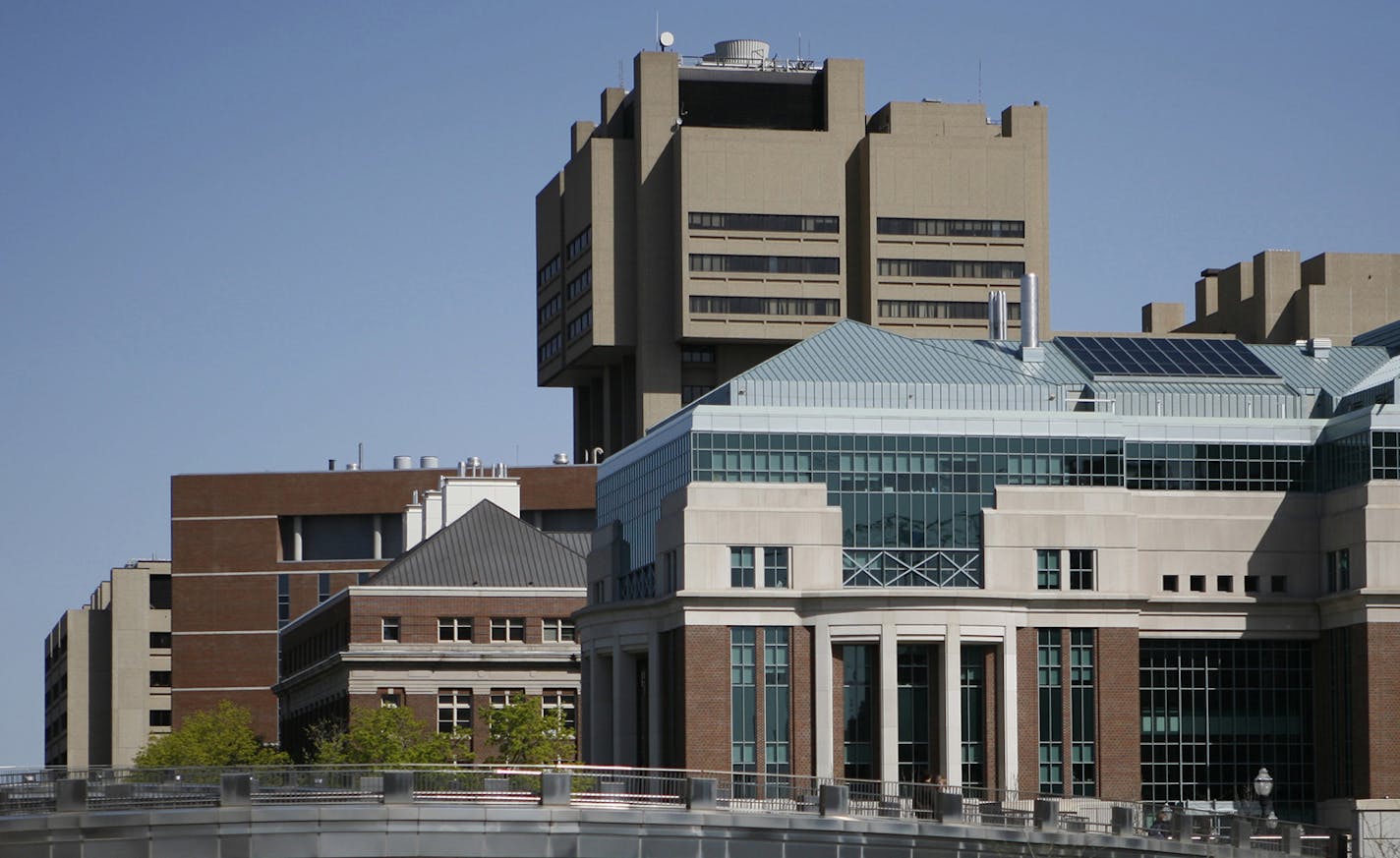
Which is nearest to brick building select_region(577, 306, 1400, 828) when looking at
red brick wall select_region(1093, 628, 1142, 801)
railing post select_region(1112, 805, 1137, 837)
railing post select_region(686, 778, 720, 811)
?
red brick wall select_region(1093, 628, 1142, 801)

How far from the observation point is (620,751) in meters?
118

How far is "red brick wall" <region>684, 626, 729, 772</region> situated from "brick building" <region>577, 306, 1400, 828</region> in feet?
0.38

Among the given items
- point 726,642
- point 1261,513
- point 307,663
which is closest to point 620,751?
point 726,642

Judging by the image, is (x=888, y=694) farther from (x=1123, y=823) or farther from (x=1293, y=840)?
(x=1123, y=823)

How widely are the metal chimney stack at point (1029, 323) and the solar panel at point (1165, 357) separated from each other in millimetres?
1870

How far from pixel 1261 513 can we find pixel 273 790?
59389mm

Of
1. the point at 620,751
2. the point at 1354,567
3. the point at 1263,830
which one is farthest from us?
the point at 620,751

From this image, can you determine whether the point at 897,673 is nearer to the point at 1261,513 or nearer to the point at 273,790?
the point at 1261,513

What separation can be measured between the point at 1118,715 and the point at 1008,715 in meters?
5.02

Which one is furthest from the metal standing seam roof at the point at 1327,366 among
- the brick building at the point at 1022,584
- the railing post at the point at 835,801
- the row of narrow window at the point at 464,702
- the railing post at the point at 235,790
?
the railing post at the point at 235,790

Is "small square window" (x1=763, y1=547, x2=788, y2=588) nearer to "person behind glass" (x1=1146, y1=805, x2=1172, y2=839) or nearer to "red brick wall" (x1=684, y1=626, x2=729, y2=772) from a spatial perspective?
"red brick wall" (x1=684, y1=626, x2=729, y2=772)

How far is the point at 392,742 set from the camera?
418ft

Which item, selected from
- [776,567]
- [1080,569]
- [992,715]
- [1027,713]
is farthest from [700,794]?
[1080,569]

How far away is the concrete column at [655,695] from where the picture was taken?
4414 inches
